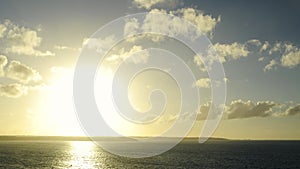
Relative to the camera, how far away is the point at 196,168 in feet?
377

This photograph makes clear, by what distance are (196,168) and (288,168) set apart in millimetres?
32005

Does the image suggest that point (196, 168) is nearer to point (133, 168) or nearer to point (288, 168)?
point (133, 168)

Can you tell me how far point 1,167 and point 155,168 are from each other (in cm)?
4765

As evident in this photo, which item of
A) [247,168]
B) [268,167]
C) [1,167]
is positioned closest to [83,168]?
[1,167]

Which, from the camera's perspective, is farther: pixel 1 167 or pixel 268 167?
pixel 268 167

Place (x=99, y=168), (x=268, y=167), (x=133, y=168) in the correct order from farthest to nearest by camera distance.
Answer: (x=268, y=167) < (x=99, y=168) < (x=133, y=168)

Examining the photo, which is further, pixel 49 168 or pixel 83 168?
pixel 83 168

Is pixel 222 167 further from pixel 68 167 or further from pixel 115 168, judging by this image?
pixel 68 167

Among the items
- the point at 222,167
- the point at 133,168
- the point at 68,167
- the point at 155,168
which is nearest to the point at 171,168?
the point at 155,168

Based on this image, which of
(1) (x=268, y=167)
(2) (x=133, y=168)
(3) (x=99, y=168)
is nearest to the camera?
(2) (x=133, y=168)

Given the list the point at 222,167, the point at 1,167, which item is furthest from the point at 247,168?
the point at 1,167

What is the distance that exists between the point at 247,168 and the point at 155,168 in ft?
107

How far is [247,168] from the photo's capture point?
120 m

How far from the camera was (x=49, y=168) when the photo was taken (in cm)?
11275
